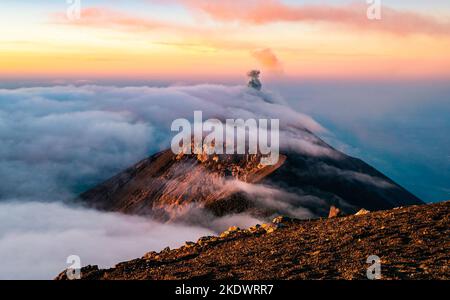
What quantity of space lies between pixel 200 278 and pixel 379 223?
15.3m

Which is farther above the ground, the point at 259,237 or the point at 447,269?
the point at 447,269

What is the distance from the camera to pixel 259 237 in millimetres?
40406

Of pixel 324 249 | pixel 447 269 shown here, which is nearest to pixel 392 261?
pixel 447 269

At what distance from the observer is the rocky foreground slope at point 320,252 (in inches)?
1109

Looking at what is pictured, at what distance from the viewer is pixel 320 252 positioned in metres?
32.3

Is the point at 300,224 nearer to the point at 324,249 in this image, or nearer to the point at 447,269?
the point at 324,249

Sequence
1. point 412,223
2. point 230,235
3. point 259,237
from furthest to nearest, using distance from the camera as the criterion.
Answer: point 230,235 → point 259,237 → point 412,223

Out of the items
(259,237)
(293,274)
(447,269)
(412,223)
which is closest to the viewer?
(447,269)

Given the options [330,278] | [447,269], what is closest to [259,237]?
[330,278]

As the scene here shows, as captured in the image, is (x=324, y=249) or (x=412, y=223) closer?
(x=324, y=249)

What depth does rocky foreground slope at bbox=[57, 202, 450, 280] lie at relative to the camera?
28156mm

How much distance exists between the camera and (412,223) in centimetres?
3625
